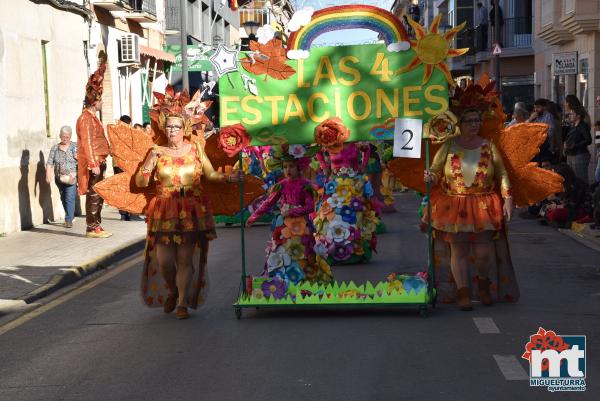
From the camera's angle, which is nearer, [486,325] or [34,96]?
[486,325]

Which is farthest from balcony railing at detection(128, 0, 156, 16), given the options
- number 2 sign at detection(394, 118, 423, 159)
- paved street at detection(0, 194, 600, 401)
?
number 2 sign at detection(394, 118, 423, 159)

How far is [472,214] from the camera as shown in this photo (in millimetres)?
9969

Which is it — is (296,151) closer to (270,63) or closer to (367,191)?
(270,63)

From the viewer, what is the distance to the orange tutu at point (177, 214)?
975cm

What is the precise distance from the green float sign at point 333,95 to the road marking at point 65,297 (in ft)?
8.92

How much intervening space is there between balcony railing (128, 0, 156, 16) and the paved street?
18.7 m

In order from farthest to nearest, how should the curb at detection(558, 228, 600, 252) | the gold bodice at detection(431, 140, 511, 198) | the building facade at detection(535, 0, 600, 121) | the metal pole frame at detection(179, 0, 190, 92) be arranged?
the metal pole frame at detection(179, 0, 190, 92)
the building facade at detection(535, 0, 600, 121)
the curb at detection(558, 228, 600, 252)
the gold bodice at detection(431, 140, 511, 198)

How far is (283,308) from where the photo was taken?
10.0 metres

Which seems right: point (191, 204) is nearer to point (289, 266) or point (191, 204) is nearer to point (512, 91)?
point (289, 266)

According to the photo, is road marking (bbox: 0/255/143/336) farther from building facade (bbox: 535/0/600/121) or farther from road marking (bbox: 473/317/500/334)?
building facade (bbox: 535/0/600/121)

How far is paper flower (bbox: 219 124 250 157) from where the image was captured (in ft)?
31.2

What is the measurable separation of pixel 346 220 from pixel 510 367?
20.7 feet

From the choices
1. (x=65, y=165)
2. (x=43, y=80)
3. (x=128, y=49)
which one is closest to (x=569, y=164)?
(x=65, y=165)

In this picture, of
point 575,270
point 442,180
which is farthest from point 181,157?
point 575,270
